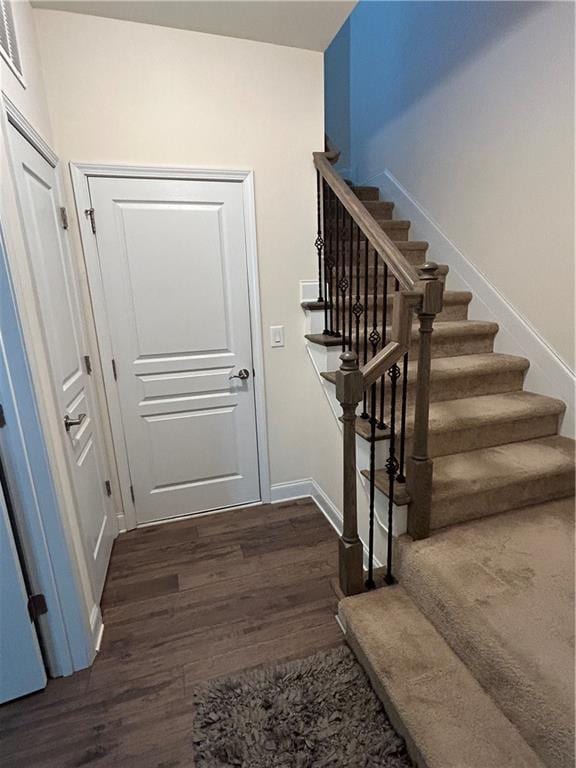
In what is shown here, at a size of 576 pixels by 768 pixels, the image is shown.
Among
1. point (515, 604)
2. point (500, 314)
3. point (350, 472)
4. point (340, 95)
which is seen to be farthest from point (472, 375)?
point (340, 95)

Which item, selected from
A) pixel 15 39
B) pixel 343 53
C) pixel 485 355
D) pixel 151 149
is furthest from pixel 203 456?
pixel 343 53

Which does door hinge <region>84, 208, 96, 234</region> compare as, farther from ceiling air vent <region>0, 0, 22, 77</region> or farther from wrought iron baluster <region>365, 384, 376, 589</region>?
wrought iron baluster <region>365, 384, 376, 589</region>

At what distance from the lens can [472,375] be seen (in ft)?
7.64

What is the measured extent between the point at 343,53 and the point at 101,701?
547 centimetres

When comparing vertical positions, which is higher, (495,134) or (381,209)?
(495,134)

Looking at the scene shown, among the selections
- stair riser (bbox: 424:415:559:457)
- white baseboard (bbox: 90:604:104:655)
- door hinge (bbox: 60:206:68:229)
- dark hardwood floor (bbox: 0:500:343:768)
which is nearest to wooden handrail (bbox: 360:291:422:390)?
stair riser (bbox: 424:415:559:457)

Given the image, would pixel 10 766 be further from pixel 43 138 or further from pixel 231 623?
pixel 43 138

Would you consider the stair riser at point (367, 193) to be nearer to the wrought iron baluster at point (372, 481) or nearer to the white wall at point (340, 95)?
the white wall at point (340, 95)

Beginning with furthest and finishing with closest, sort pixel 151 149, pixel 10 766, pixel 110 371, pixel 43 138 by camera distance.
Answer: pixel 110 371, pixel 151 149, pixel 43 138, pixel 10 766

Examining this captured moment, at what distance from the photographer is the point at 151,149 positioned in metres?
2.08

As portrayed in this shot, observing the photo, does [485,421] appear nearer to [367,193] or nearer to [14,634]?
[14,634]

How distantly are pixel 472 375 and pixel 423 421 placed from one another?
3.08 ft

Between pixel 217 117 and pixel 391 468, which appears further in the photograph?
pixel 217 117

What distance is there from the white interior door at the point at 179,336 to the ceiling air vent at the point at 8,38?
58cm
